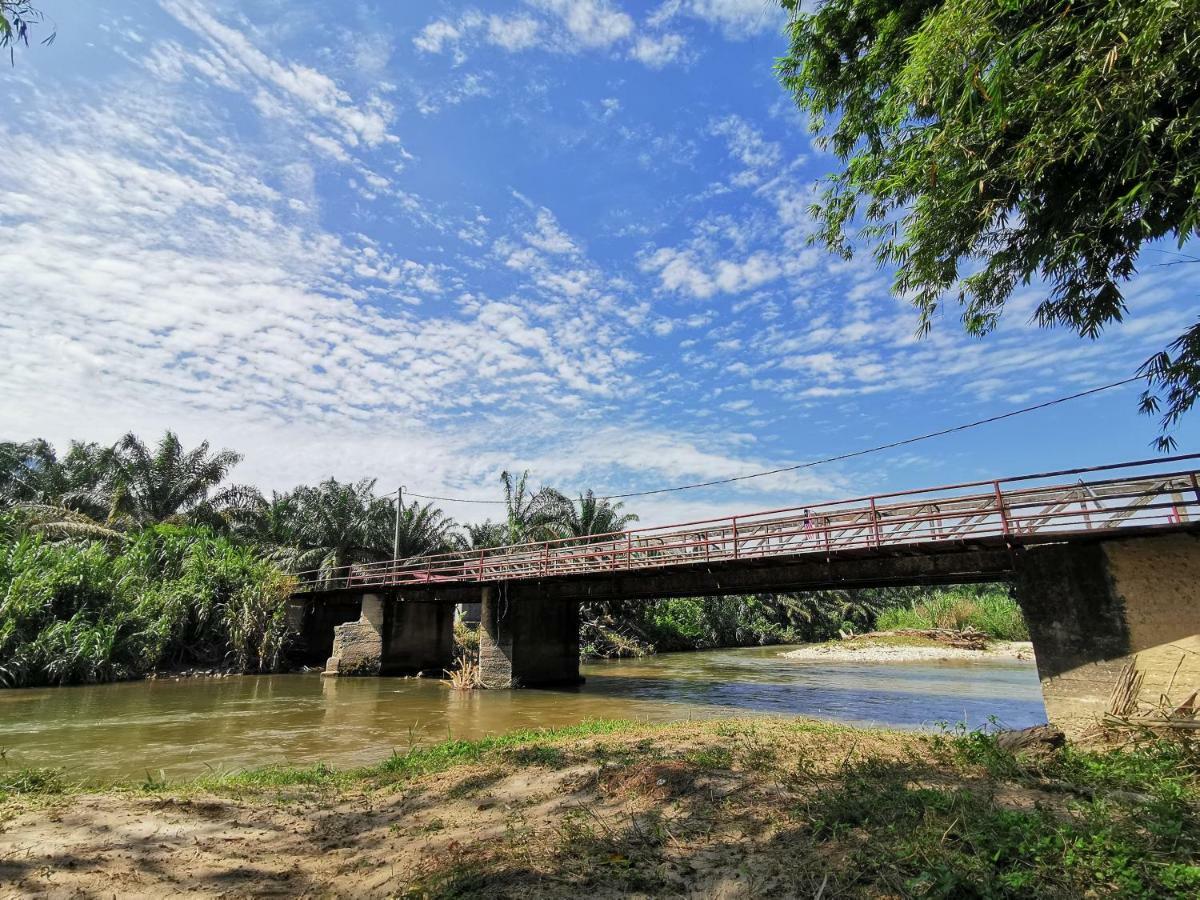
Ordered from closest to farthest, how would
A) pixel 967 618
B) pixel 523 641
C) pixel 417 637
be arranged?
pixel 523 641
pixel 417 637
pixel 967 618

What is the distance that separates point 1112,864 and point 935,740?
179 inches

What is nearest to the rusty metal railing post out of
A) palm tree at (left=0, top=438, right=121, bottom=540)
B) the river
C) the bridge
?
the bridge

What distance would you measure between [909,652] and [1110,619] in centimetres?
2585

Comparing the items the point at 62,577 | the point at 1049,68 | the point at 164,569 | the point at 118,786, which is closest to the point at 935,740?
the point at 1049,68

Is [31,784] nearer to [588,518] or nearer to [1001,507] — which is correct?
[1001,507]

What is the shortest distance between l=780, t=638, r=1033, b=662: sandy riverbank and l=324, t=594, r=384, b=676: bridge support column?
2306cm

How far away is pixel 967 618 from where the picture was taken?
38.0 meters

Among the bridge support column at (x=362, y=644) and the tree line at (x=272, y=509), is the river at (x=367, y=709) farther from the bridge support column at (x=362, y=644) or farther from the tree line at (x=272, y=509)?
the tree line at (x=272, y=509)

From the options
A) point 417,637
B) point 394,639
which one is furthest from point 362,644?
point 417,637

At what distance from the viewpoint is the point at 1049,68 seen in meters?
5.87

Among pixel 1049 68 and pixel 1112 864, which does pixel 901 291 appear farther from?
pixel 1112 864

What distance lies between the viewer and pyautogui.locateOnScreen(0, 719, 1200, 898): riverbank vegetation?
3562mm

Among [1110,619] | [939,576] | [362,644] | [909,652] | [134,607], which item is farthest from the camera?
[909,652]

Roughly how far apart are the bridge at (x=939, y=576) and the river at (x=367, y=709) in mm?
2225
